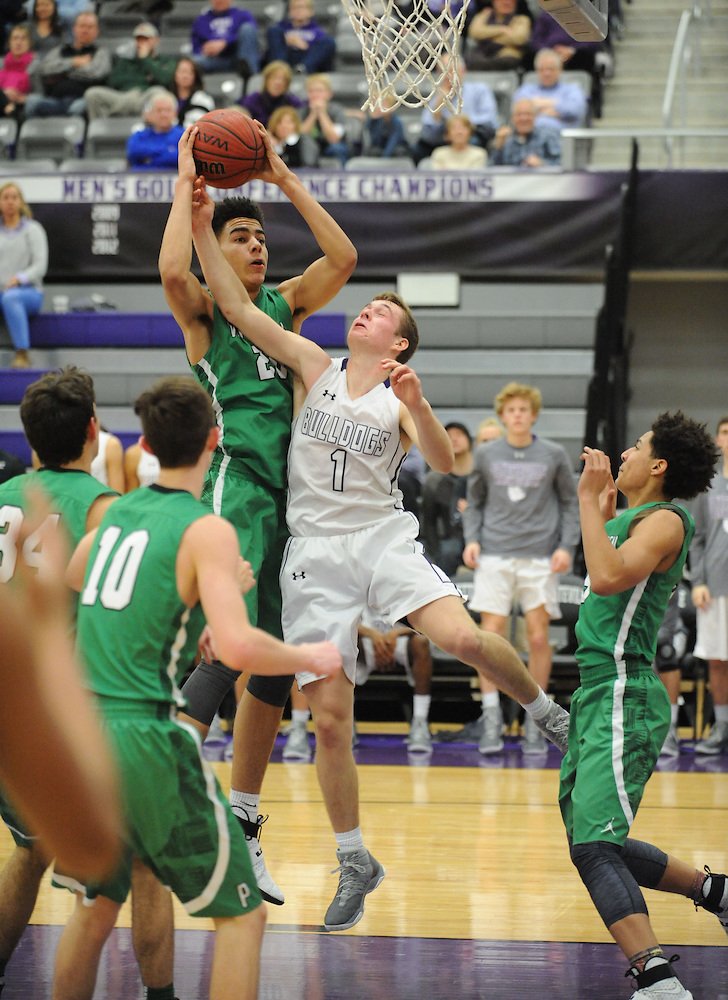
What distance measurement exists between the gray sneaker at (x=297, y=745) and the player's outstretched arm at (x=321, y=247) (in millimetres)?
3230

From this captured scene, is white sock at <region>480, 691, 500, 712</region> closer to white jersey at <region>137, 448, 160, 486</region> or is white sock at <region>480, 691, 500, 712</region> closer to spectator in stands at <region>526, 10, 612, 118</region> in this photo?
white jersey at <region>137, 448, 160, 486</region>

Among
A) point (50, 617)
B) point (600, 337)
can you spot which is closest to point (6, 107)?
point (600, 337)

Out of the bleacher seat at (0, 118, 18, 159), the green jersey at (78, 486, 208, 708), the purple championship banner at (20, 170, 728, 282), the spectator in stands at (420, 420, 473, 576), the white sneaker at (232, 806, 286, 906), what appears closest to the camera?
the green jersey at (78, 486, 208, 708)

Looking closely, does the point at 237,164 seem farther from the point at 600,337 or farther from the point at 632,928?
the point at 600,337

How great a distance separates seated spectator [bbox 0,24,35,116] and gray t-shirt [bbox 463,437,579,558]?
7753mm

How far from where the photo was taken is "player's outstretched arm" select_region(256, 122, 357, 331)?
4213 millimetres

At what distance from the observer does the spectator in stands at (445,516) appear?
26.5 feet

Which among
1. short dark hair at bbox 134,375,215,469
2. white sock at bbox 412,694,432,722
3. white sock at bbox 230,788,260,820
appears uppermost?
short dark hair at bbox 134,375,215,469

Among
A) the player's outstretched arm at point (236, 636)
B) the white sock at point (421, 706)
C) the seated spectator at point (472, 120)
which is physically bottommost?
the white sock at point (421, 706)

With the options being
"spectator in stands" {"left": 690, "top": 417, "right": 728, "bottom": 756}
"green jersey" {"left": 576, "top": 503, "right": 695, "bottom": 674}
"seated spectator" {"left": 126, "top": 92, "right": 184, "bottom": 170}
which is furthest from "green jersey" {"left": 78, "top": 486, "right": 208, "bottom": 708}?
"seated spectator" {"left": 126, "top": 92, "right": 184, "bottom": 170}

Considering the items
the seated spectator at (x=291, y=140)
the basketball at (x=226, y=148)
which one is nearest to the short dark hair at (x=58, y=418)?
the basketball at (x=226, y=148)

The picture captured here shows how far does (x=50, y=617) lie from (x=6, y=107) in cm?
1307

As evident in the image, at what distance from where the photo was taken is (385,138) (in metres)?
11.6

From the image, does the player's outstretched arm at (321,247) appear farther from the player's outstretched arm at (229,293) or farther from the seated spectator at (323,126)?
the seated spectator at (323,126)
